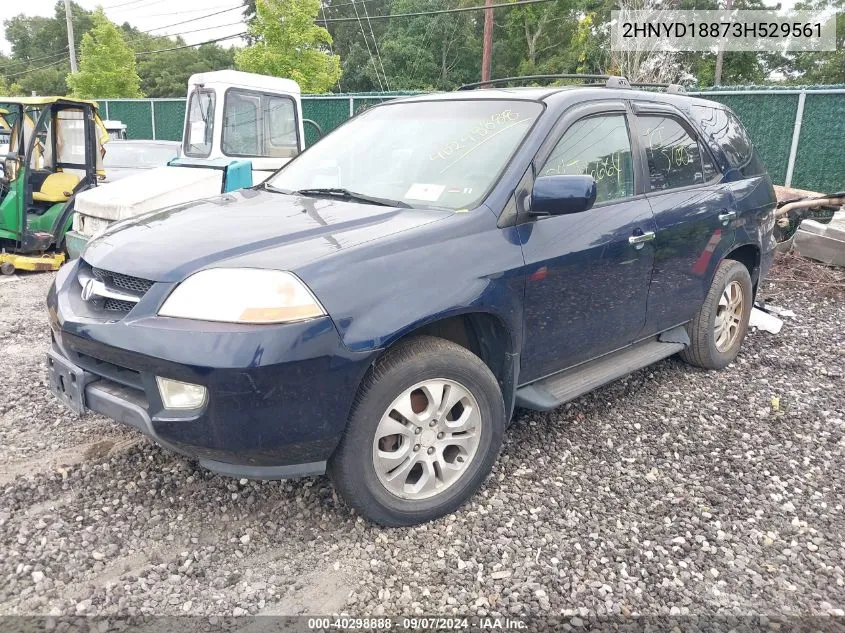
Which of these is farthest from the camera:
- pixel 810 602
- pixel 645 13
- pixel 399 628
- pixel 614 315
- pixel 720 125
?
pixel 645 13

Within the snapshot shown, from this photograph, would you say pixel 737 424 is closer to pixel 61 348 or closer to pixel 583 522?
pixel 583 522

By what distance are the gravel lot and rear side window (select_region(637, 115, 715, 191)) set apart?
1431 millimetres

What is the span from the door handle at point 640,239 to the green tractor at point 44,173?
7036mm

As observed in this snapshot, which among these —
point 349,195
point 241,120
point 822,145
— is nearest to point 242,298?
point 349,195

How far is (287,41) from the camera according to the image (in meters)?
19.2

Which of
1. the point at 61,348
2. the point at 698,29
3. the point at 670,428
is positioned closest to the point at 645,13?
the point at 698,29

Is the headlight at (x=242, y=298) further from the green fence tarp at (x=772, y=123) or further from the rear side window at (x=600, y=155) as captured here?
the green fence tarp at (x=772, y=123)

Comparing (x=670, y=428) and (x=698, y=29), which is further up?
(x=698, y=29)

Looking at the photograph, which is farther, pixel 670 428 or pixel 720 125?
pixel 720 125

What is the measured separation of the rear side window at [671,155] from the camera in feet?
13.1

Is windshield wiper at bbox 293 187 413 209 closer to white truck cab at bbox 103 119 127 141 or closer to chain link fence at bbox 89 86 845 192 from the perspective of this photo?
chain link fence at bbox 89 86 845 192

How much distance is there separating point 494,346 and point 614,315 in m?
0.92

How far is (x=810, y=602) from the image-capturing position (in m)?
2.57

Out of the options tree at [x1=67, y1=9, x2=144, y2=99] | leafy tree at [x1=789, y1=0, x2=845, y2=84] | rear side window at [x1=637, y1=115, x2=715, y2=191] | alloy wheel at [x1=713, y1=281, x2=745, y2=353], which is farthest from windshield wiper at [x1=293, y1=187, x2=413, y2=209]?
leafy tree at [x1=789, y1=0, x2=845, y2=84]
